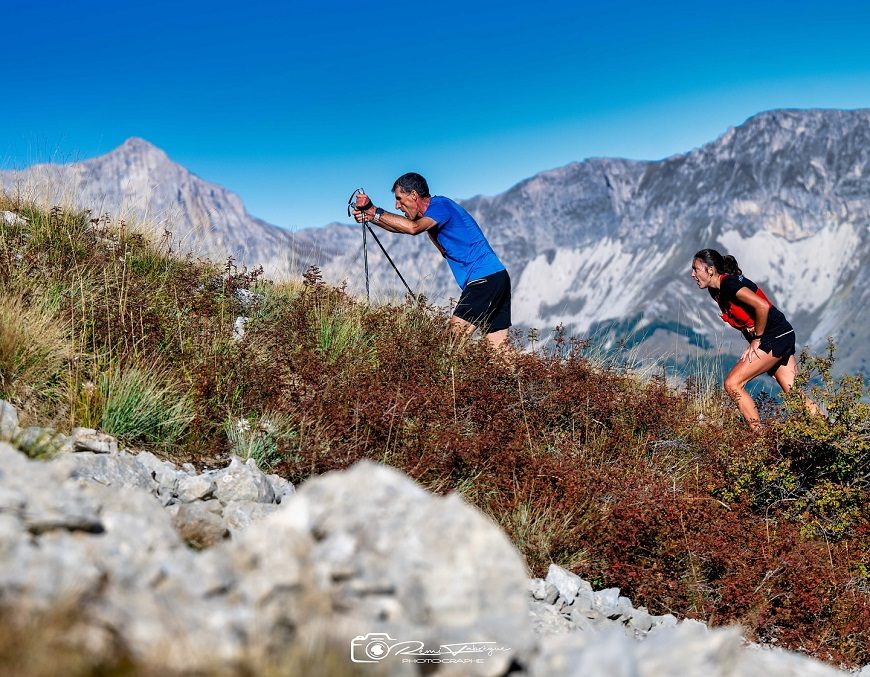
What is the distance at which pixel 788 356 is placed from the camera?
340 inches

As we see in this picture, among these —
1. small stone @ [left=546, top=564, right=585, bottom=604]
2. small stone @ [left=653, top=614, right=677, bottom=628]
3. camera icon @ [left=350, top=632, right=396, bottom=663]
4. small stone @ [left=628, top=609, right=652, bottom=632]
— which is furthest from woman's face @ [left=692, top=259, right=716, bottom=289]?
camera icon @ [left=350, top=632, right=396, bottom=663]

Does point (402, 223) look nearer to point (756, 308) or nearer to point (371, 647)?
point (756, 308)

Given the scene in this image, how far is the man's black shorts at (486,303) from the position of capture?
27.9ft

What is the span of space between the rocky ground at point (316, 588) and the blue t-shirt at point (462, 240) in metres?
6.45

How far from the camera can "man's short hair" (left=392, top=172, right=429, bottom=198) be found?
846 cm

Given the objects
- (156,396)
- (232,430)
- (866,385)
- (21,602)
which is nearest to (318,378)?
(232,430)

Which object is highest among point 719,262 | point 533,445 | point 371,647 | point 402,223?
point 402,223

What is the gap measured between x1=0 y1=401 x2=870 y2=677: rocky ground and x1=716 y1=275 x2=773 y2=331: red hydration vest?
266 inches

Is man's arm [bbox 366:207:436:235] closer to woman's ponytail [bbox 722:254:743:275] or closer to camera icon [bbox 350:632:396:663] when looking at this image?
woman's ponytail [bbox 722:254:743:275]

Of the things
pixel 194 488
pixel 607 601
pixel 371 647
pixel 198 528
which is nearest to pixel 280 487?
pixel 194 488

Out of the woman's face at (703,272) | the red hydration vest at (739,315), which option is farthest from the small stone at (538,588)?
the woman's face at (703,272)

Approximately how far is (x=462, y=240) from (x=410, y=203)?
0.77 meters

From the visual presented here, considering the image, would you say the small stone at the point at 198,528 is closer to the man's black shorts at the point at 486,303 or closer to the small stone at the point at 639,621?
the small stone at the point at 639,621

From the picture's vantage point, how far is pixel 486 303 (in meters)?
8.49
